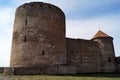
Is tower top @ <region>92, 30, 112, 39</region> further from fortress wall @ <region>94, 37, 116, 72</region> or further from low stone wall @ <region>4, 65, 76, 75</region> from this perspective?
low stone wall @ <region>4, 65, 76, 75</region>

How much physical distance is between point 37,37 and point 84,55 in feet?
27.2

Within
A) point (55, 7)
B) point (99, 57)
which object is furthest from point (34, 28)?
point (99, 57)

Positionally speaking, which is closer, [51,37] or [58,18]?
[51,37]

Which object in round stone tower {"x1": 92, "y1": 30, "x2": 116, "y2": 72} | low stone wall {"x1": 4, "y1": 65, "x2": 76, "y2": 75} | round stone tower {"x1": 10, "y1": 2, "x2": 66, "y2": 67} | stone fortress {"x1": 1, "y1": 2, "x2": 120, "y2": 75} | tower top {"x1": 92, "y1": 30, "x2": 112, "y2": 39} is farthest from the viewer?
tower top {"x1": 92, "y1": 30, "x2": 112, "y2": 39}

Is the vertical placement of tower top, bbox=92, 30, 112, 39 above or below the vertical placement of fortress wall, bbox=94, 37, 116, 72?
above

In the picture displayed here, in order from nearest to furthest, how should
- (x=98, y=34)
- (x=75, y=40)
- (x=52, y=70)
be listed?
1. (x=52, y=70)
2. (x=75, y=40)
3. (x=98, y=34)

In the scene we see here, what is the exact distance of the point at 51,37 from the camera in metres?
15.4

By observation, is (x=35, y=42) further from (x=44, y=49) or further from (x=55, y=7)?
(x=55, y=7)

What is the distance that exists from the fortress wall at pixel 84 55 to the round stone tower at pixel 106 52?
0.59 m

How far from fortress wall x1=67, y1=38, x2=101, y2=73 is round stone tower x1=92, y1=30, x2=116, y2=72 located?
0.59m

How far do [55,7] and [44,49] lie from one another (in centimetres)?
459

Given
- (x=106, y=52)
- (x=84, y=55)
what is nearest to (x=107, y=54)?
(x=106, y=52)

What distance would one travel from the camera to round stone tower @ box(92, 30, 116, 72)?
71.7 feet

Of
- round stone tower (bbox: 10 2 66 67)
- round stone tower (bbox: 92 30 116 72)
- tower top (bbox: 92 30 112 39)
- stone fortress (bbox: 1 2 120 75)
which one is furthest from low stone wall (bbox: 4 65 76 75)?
tower top (bbox: 92 30 112 39)
